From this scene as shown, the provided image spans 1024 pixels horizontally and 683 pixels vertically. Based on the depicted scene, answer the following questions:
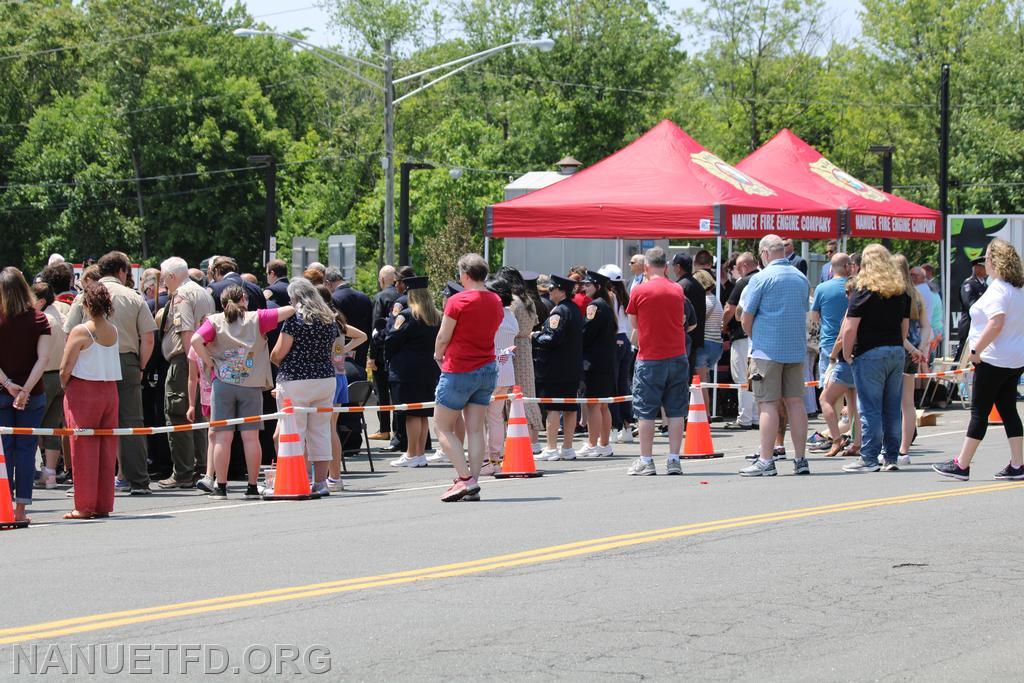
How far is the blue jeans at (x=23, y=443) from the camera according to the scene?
1112cm

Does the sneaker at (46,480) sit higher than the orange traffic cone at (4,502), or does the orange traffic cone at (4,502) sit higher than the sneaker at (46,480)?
the orange traffic cone at (4,502)

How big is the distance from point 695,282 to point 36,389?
8.61 m

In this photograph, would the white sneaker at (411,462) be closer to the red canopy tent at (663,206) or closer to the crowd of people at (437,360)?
the crowd of people at (437,360)

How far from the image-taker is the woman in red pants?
1119cm

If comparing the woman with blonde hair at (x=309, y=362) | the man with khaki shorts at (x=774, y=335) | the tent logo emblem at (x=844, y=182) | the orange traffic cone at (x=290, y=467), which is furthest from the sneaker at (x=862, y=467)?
the tent logo emblem at (x=844, y=182)

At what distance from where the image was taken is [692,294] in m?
17.8

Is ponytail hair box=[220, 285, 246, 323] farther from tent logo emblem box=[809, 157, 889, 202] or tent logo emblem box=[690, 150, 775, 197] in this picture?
tent logo emblem box=[809, 157, 889, 202]

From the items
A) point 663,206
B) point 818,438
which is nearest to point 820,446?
point 818,438

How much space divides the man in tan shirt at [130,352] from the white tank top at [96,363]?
57.2 inches

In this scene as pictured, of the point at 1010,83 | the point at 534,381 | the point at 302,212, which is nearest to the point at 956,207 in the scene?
the point at 1010,83

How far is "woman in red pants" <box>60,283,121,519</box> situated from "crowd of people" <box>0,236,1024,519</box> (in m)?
0.01

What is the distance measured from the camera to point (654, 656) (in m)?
6.54

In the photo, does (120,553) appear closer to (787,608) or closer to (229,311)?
(229,311)

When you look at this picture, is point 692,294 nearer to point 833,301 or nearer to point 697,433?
point 697,433
